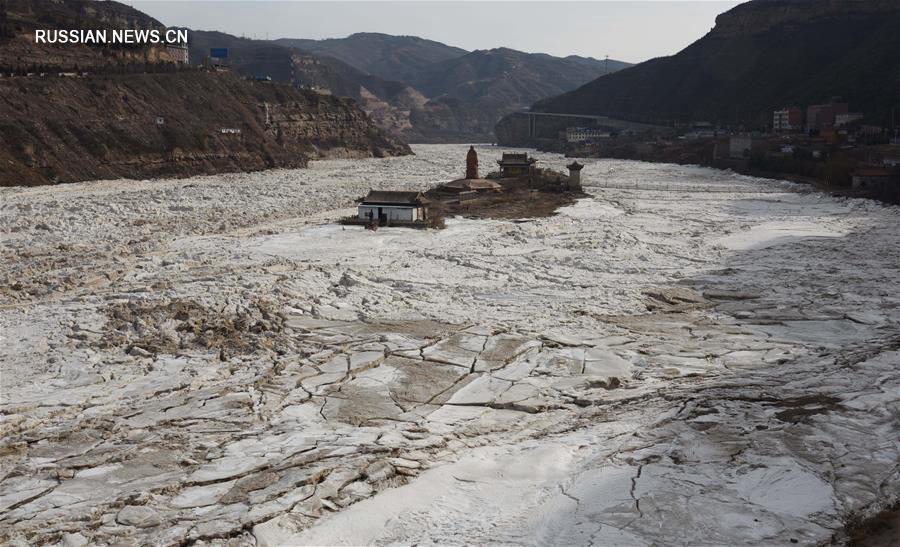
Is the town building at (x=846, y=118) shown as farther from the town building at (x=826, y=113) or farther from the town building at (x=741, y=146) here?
the town building at (x=741, y=146)

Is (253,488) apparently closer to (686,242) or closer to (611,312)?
(611,312)

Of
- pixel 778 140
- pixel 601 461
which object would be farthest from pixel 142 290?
pixel 778 140

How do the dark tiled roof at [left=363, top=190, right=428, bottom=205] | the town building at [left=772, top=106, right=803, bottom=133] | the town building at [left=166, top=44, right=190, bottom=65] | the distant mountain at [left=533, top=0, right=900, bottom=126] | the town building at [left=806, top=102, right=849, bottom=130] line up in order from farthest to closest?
the distant mountain at [left=533, top=0, right=900, bottom=126] → the town building at [left=772, top=106, right=803, bottom=133] → the town building at [left=166, top=44, right=190, bottom=65] → the town building at [left=806, top=102, right=849, bottom=130] → the dark tiled roof at [left=363, top=190, right=428, bottom=205]

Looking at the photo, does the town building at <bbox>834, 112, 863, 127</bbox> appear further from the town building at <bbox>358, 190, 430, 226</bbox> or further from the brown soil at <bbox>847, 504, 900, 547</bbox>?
the brown soil at <bbox>847, 504, 900, 547</bbox>

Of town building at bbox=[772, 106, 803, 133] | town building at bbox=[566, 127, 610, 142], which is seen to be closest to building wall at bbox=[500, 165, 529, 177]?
town building at bbox=[772, 106, 803, 133]

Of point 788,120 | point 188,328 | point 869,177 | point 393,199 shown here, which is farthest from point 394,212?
point 788,120

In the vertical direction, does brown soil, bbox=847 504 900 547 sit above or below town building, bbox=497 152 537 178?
below
